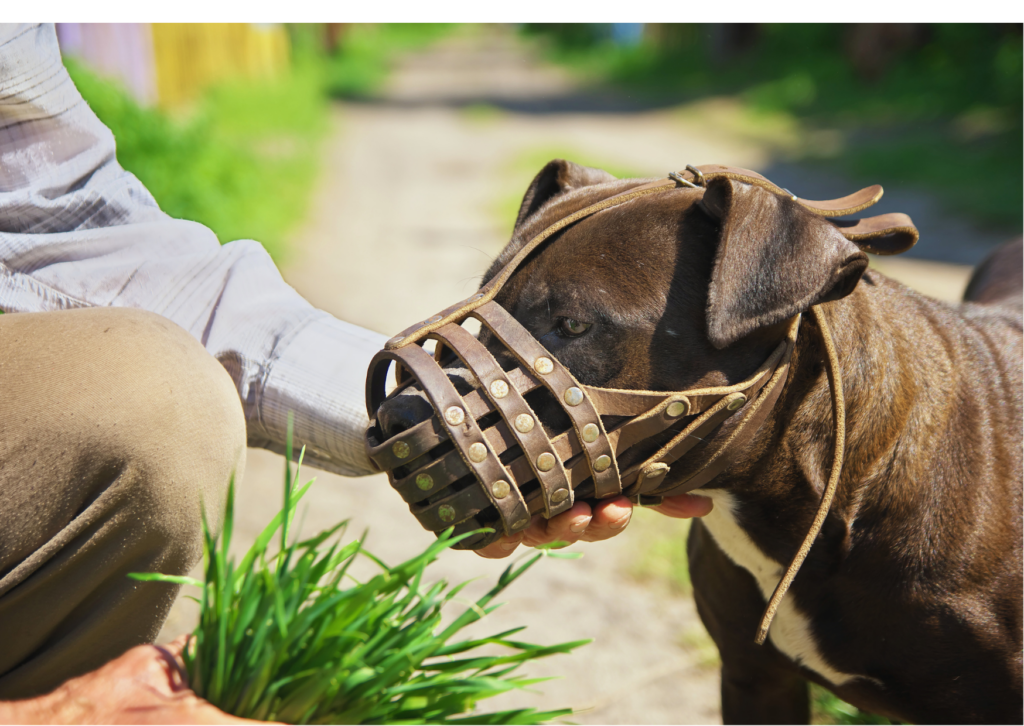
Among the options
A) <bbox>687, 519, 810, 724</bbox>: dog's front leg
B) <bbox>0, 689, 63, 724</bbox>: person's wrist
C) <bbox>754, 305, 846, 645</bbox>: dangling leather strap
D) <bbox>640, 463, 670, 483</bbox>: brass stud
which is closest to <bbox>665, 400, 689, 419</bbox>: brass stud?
<bbox>640, 463, 670, 483</bbox>: brass stud

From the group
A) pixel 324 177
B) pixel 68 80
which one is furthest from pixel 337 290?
pixel 68 80

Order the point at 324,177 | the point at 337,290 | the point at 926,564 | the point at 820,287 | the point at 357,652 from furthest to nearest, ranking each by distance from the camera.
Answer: the point at 324,177, the point at 337,290, the point at 926,564, the point at 820,287, the point at 357,652

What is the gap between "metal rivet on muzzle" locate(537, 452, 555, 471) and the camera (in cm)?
158

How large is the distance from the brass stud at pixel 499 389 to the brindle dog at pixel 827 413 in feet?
0.40

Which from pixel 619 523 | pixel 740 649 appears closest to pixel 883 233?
pixel 619 523

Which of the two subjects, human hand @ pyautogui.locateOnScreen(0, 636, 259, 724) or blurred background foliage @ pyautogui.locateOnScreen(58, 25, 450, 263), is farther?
blurred background foliage @ pyautogui.locateOnScreen(58, 25, 450, 263)

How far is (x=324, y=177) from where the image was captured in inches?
415

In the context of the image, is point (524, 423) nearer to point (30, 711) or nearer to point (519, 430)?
point (519, 430)

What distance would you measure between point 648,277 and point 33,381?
1111 mm

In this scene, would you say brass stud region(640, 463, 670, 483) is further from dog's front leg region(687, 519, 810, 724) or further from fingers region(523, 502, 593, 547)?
dog's front leg region(687, 519, 810, 724)

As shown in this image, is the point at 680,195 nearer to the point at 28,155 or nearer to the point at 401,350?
the point at 401,350

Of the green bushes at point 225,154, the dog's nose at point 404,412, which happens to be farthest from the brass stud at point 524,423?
the green bushes at point 225,154

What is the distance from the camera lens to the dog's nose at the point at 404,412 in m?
1.58

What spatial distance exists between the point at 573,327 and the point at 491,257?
5.51 metres
